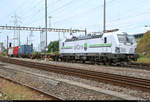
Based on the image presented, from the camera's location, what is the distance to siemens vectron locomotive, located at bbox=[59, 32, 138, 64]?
18.7m

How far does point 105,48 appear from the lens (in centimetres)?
2019

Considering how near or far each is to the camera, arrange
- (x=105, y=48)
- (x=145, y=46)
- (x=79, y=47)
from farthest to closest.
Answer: (x=145, y=46)
(x=79, y=47)
(x=105, y=48)

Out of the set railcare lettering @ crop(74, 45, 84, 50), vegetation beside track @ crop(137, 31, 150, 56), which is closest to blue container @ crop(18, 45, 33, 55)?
railcare lettering @ crop(74, 45, 84, 50)

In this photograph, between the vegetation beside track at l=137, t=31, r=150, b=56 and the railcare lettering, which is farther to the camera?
the vegetation beside track at l=137, t=31, r=150, b=56

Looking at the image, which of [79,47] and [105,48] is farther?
[79,47]

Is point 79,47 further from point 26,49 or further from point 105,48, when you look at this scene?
point 26,49

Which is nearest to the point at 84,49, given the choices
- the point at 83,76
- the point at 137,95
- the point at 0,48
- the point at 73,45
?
the point at 73,45

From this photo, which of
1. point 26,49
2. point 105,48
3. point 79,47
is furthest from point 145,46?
point 105,48

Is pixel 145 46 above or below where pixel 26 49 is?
above

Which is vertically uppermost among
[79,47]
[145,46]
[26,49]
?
→ [145,46]

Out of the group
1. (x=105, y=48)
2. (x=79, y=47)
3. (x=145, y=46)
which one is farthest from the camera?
(x=145, y=46)

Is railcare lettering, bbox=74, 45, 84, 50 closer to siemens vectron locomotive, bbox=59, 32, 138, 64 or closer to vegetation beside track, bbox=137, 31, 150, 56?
siemens vectron locomotive, bbox=59, 32, 138, 64

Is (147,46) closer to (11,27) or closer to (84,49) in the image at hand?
(84,49)

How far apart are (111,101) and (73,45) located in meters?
20.4
